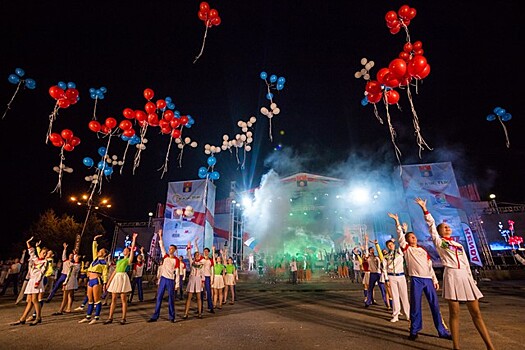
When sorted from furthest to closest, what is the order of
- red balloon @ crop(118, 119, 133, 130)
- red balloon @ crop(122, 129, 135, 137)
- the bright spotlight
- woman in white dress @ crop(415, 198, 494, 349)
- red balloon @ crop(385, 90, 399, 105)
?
the bright spotlight < red balloon @ crop(122, 129, 135, 137) < red balloon @ crop(118, 119, 133, 130) < red balloon @ crop(385, 90, 399, 105) < woman in white dress @ crop(415, 198, 494, 349)

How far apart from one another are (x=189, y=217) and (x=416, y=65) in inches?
783

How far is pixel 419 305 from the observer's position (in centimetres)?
474

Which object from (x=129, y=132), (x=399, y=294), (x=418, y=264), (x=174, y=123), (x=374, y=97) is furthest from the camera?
(x=174, y=123)

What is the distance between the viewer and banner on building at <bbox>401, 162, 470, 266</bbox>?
18.2 m

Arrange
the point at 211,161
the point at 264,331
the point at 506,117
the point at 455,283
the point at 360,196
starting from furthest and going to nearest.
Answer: the point at 360,196
the point at 211,161
the point at 506,117
the point at 264,331
the point at 455,283

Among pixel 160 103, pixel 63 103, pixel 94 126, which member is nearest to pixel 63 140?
pixel 94 126

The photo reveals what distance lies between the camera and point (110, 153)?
1158 centimetres

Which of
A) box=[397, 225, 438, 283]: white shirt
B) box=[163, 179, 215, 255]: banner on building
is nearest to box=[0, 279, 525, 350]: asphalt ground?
box=[397, 225, 438, 283]: white shirt

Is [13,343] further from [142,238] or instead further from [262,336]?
[142,238]

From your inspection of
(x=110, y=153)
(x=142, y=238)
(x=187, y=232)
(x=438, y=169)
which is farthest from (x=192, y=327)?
(x=142, y=238)

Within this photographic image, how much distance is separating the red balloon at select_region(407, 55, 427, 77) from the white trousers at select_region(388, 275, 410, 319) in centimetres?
494

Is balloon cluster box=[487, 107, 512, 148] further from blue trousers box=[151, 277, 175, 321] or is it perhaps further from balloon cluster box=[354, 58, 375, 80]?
blue trousers box=[151, 277, 175, 321]

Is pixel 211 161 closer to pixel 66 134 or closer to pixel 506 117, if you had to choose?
pixel 66 134

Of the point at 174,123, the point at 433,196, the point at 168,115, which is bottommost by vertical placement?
the point at 433,196
